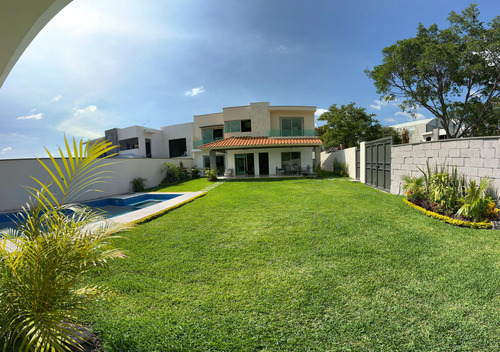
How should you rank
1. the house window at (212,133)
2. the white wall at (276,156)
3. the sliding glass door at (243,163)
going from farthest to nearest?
the house window at (212,133) < the sliding glass door at (243,163) < the white wall at (276,156)

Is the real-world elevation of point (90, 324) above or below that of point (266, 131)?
below

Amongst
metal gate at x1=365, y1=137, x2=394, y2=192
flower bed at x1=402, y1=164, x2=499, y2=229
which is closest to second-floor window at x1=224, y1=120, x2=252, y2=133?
metal gate at x1=365, y1=137, x2=394, y2=192

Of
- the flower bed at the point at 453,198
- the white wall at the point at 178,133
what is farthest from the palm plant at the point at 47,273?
the white wall at the point at 178,133

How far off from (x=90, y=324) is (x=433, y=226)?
23.5 feet

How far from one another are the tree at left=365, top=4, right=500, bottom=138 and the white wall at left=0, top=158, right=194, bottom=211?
22.1 metres

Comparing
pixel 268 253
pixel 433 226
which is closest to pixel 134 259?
pixel 268 253

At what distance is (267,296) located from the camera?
294 cm

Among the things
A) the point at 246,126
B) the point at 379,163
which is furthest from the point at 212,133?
the point at 379,163

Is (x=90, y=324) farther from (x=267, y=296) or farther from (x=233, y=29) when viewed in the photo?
(x=233, y=29)

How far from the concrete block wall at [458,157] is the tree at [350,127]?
19.8 m

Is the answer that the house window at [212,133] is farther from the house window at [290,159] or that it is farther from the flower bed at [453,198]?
the flower bed at [453,198]

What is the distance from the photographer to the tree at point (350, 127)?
27.9m

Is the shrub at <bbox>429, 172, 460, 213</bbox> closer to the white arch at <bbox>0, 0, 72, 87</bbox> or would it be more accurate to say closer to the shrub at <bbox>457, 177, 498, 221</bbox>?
the shrub at <bbox>457, 177, 498, 221</bbox>

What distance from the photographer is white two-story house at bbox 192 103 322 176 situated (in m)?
19.4
